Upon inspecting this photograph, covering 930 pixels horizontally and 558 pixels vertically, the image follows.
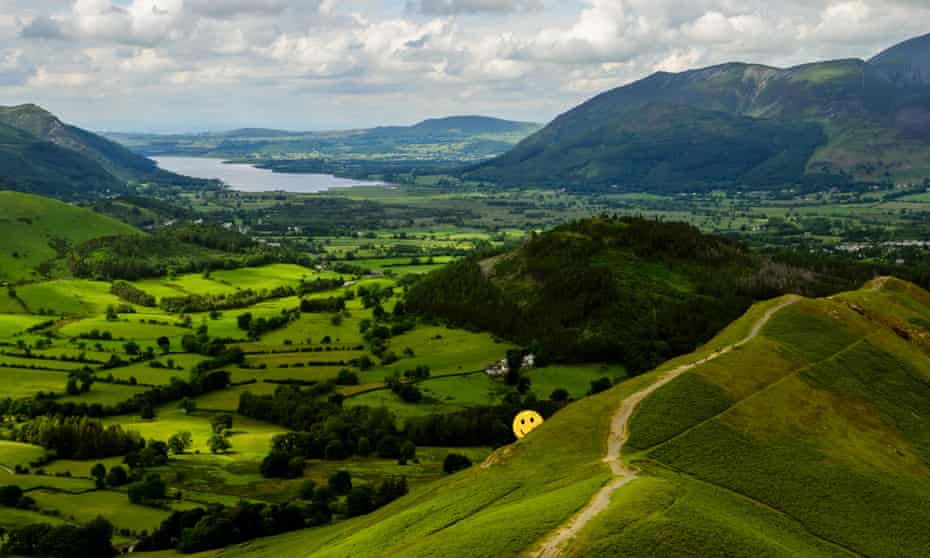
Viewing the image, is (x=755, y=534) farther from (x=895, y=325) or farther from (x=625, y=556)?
(x=895, y=325)

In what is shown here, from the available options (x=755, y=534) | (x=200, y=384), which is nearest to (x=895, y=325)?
(x=755, y=534)

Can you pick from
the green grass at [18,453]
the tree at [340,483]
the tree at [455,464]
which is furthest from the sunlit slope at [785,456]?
the green grass at [18,453]

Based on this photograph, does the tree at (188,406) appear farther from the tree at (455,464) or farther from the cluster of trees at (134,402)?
the tree at (455,464)

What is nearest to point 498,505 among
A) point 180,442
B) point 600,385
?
point 180,442

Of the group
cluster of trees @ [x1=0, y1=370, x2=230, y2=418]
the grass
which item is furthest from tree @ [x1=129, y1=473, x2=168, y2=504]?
cluster of trees @ [x1=0, y1=370, x2=230, y2=418]

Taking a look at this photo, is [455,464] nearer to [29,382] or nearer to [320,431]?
[320,431]

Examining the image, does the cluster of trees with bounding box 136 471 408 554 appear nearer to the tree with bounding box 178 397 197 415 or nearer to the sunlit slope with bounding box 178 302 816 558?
the sunlit slope with bounding box 178 302 816 558
